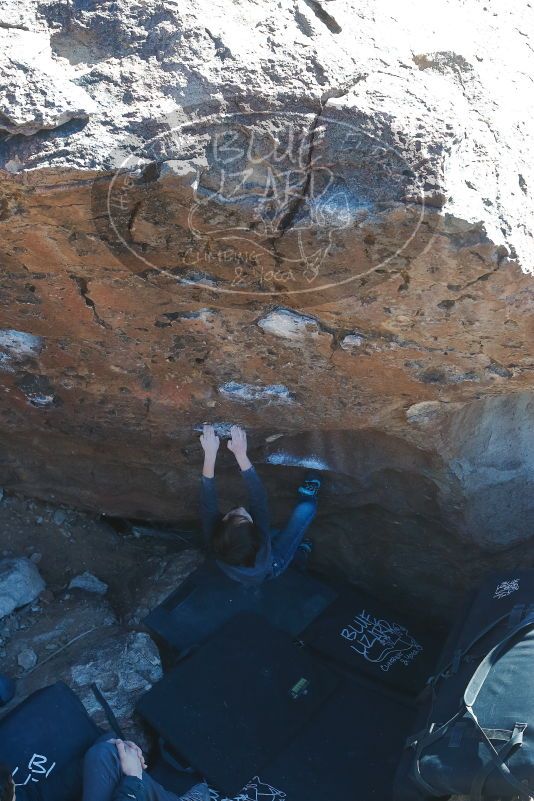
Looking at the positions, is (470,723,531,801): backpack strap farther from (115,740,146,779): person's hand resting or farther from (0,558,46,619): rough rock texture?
(0,558,46,619): rough rock texture

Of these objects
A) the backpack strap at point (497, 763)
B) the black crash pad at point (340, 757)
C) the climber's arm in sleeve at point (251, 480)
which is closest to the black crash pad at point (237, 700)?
the black crash pad at point (340, 757)

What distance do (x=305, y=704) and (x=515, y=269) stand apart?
1518mm

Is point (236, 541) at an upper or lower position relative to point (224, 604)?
upper

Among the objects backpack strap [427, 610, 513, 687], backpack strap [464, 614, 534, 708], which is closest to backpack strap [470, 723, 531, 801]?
backpack strap [464, 614, 534, 708]

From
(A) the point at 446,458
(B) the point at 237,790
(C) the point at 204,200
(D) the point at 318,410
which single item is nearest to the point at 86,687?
(B) the point at 237,790

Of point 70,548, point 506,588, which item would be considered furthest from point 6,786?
point 506,588

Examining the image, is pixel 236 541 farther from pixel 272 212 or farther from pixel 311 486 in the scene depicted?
pixel 272 212

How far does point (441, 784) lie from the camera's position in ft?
6.44

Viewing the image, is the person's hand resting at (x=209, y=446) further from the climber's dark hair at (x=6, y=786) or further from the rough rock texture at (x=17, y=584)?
the climber's dark hair at (x=6, y=786)

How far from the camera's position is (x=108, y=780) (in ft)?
6.63

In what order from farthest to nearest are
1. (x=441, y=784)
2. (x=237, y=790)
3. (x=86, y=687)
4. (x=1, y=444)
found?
1. (x=1, y=444)
2. (x=86, y=687)
3. (x=237, y=790)
4. (x=441, y=784)

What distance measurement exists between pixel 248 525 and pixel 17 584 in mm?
853

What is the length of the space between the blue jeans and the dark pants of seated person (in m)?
0.87

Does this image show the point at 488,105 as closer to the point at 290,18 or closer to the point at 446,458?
the point at 290,18
